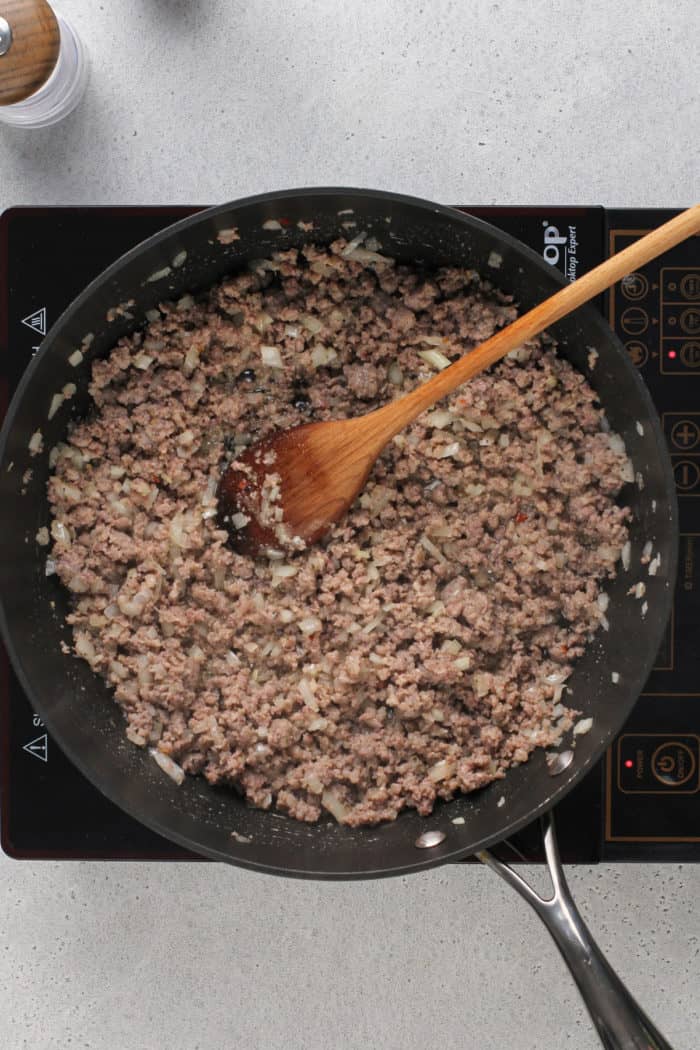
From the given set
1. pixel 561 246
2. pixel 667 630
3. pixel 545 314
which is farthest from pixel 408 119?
pixel 667 630

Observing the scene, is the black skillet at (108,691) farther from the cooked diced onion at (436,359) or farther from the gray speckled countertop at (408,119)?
the gray speckled countertop at (408,119)

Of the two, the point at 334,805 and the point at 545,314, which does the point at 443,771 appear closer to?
the point at 334,805

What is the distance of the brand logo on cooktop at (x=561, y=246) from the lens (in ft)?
5.18

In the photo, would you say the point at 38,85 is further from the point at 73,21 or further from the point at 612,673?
the point at 612,673

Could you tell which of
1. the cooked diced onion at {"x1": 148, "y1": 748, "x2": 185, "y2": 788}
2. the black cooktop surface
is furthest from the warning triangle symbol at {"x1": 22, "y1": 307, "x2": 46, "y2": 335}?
the cooked diced onion at {"x1": 148, "y1": 748, "x2": 185, "y2": 788}

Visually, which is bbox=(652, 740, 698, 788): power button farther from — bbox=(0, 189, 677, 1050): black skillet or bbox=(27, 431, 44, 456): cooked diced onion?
bbox=(27, 431, 44, 456): cooked diced onion

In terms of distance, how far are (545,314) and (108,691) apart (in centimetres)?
91

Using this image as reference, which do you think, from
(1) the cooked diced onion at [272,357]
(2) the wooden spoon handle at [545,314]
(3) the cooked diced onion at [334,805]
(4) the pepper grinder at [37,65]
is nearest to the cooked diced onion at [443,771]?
(3) the cooked diced onion at [334,805]

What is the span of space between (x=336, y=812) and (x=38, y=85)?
4.27 feet

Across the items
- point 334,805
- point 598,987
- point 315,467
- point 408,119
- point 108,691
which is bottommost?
point 598,987

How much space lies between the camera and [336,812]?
5.14ft

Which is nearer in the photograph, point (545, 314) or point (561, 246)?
point (545, 314)

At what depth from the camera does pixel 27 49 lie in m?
1.58

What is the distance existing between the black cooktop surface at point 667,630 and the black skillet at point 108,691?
108 mm
